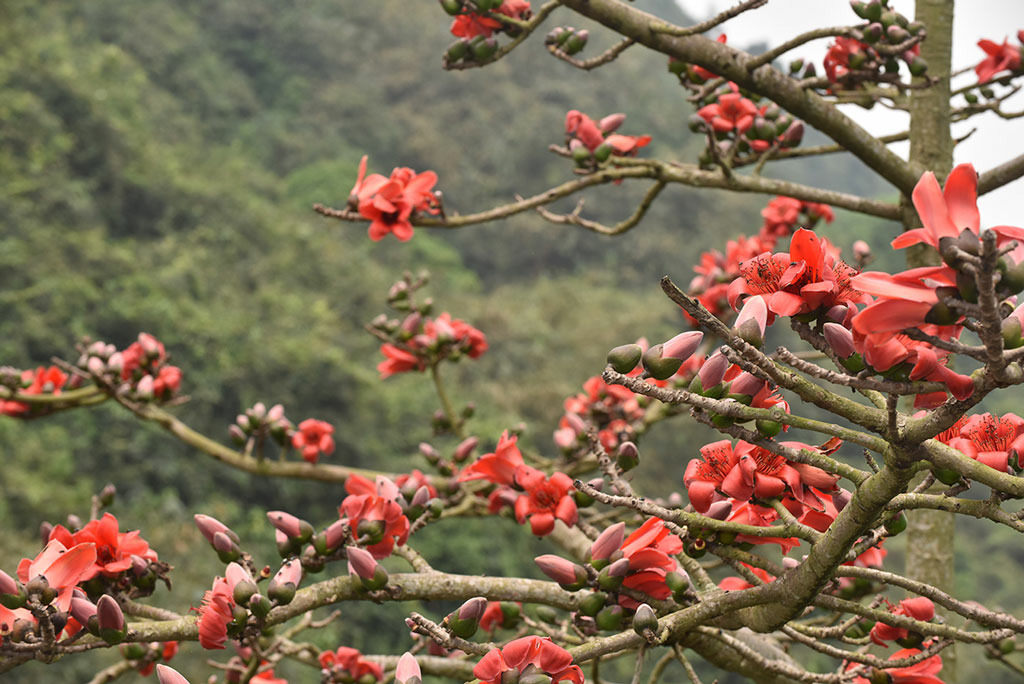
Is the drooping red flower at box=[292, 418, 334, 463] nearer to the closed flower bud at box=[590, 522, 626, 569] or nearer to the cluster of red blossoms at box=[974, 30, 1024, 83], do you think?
the closed flower bud at box=[590, 522, 626, 569]

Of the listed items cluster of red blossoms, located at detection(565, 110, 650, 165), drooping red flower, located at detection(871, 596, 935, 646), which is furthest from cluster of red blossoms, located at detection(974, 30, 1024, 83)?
drooping red flower, located at detection(871, 596, 935, 646)

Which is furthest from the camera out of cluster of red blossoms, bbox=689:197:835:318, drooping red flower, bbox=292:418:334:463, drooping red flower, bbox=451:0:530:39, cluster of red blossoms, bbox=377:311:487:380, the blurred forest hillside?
the blurred forest hillside

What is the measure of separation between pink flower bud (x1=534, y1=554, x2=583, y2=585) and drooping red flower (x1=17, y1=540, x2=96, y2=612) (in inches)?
14.8

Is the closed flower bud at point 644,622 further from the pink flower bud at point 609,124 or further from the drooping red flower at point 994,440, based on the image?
the pink flower bud at point 609,124

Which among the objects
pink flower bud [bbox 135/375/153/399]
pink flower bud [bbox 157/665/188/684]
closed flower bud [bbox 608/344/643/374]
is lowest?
pink flower bud [bbox 157/665/188/684]

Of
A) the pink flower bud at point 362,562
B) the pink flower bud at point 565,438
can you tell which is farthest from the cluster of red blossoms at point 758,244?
the pink flower bud at point 362,562

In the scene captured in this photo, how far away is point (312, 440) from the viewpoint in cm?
173

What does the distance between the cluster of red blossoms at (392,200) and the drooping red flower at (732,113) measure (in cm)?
49

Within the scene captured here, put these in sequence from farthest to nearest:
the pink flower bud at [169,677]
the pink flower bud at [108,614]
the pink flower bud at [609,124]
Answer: the pink flower bud at [609,124], the pink flower bud at [108,614], the pink flower bud at [169,677]

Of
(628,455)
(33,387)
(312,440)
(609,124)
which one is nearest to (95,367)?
(33,387)

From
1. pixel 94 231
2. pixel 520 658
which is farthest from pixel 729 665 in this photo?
pixel 94 231

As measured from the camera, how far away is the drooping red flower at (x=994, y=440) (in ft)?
2.01

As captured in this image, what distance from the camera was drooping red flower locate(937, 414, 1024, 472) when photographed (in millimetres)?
613

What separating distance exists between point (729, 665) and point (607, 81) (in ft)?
63.1
